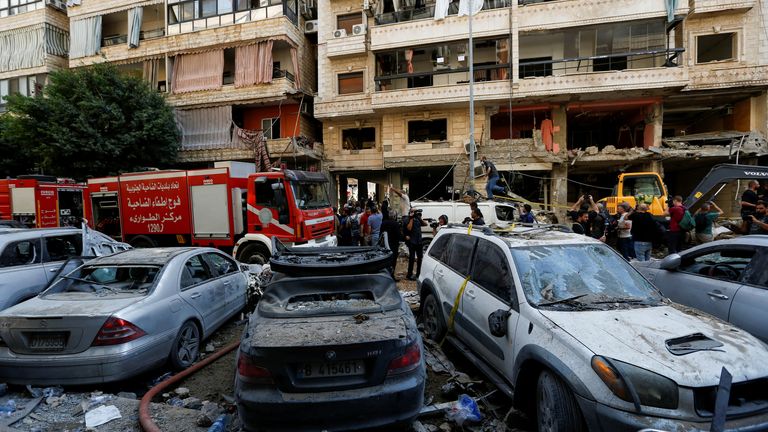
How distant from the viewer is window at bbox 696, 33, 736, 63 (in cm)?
1720

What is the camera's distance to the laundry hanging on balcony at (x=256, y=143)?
1980 cm

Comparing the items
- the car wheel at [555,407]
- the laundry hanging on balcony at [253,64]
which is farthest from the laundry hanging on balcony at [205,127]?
the car wheel at [555,407]

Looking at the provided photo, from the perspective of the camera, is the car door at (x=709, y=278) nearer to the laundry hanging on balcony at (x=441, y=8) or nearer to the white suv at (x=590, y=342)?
the white suv at (x=590, y=342)

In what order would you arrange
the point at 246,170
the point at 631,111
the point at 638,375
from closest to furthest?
the point at 638,375 → the point at 246,170 → the point at 631,111

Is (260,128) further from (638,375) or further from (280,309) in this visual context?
(638,375)

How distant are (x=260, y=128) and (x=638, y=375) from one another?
21952 millimetres

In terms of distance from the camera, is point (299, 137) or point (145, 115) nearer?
point (145, 115)

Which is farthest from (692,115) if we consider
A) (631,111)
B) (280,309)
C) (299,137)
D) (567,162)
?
(280,309)

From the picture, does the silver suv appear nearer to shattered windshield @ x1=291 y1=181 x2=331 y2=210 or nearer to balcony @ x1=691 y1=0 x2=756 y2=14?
shattered windshield @ x1=291 y1=181 x2=331 y2=210

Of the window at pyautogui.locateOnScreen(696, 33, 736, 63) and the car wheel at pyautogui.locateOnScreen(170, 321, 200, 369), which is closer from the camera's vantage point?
the car wheel at pyautogui.locateOnScreen(170, 321, 200, 369)

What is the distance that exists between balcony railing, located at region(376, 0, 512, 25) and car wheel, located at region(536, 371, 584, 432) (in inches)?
760

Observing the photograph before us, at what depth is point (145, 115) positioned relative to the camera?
703 inches

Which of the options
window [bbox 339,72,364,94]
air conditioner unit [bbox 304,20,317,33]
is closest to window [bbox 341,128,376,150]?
window [bbox 339,72,364,94]

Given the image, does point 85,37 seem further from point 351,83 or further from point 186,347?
point 186,347
